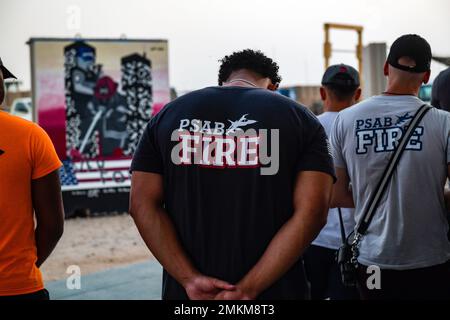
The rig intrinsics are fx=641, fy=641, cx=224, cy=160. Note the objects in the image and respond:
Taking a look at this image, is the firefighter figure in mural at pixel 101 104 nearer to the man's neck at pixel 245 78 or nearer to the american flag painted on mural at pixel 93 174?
the american flag painted on mural at pixel 93 174

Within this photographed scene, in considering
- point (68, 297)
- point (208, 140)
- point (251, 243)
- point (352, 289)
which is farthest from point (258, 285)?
point (68, 297)

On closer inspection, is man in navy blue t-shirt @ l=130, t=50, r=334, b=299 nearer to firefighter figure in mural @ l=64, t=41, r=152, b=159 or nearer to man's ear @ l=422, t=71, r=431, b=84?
man's ear @ l=422, t=71, r=431, b=84

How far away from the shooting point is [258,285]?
2.08m

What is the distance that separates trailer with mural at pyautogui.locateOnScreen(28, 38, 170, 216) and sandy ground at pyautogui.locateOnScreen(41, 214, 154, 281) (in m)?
0.65

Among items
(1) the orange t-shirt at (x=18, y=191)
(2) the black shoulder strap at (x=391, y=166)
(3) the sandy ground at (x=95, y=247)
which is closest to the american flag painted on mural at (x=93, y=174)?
(3) the sandy ground at (x=95, y=247)

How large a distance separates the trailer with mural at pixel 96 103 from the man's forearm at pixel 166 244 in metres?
9.40

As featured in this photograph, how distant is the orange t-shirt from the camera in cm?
231

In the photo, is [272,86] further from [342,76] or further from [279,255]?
[342,76]

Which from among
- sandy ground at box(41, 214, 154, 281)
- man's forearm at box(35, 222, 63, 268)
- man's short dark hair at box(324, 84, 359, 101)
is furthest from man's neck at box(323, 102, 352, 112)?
sandy ground at box(41, 214, 154, 281)

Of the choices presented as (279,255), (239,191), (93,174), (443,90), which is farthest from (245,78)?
(93,174)

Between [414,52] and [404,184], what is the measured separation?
1.87ft

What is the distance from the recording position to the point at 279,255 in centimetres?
206
